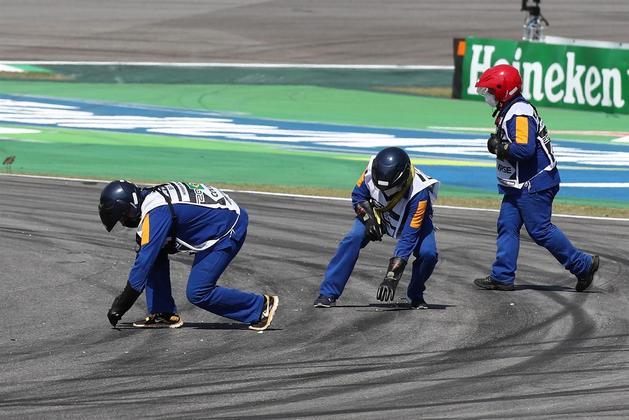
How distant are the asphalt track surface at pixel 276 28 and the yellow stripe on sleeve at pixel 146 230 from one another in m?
23.5

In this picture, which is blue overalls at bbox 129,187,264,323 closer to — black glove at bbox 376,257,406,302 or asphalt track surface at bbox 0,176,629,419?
asphalt track surface at bbox 0,176,629,419

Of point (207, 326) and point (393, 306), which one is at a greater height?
point (207, 326)

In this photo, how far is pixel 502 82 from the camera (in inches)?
442

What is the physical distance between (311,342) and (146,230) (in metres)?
1.39

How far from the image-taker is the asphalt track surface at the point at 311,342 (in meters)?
7.52

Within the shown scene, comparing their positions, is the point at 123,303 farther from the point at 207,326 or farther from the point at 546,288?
the point at 546,288

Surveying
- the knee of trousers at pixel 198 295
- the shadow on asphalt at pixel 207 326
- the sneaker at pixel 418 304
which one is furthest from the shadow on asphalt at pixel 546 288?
the knee of trousers at pixel 198 295

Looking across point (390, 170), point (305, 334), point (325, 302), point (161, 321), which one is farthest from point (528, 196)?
point (161, 321)

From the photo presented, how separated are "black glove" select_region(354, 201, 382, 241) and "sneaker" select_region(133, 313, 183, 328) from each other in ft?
5.59

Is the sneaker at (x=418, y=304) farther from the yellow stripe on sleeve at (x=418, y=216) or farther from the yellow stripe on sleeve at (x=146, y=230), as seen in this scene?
the yellow stripe on sleeve at (x=146, y=230)

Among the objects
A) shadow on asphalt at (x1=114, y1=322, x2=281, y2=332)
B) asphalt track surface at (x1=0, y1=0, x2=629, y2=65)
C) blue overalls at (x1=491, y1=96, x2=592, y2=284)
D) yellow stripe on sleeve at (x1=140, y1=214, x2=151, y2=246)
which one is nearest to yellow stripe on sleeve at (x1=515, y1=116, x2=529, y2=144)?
blue overalls at (x1=491, y1=96, x2=592, y2=284)

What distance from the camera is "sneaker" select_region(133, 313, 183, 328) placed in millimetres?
9602

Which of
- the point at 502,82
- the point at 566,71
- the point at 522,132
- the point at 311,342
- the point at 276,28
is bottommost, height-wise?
the point at 276,28

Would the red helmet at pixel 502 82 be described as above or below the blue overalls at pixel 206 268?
above
